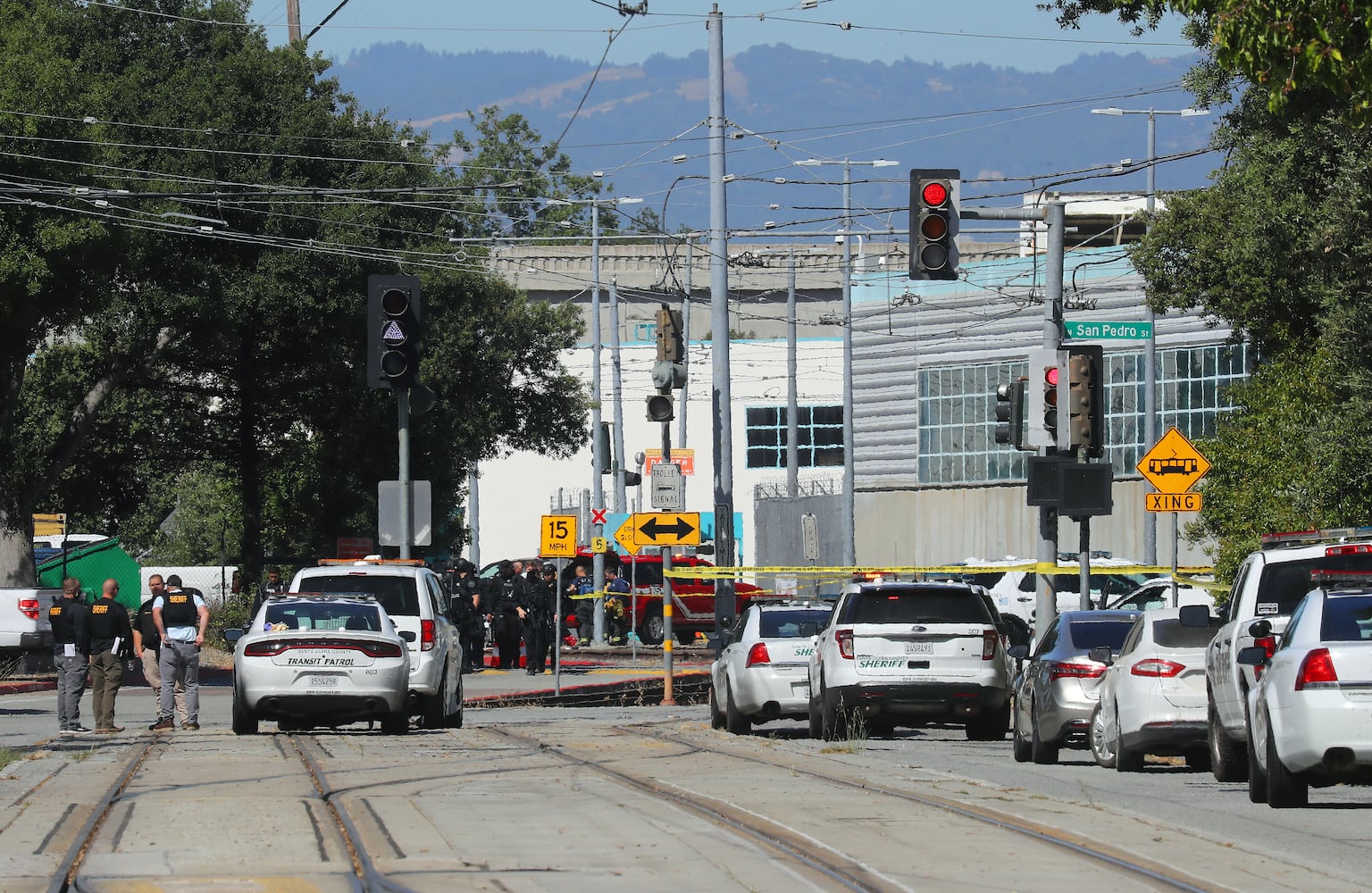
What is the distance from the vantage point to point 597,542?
44.6 metres

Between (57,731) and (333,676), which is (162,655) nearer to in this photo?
(57,731)

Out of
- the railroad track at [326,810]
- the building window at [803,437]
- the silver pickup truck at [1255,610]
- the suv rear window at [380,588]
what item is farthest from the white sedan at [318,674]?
the building window at [803,437]

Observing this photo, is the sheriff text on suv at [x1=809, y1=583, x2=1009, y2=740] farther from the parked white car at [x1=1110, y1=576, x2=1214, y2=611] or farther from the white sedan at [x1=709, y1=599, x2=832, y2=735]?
the parked white car at [x1=1110, y1=576, x2=1214, y2=611]

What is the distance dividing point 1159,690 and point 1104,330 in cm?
888

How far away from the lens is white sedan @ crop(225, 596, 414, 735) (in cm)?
2150

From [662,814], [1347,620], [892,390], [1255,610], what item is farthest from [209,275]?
[892,390]

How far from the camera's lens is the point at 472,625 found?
37.7 meters

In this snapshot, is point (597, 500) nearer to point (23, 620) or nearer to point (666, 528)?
point (23, 620)

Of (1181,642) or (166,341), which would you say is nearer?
(1181,642)

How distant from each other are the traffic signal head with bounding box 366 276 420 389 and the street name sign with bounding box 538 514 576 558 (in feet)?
32.0

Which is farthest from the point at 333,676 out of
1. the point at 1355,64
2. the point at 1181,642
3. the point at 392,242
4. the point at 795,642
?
the point at 392,242

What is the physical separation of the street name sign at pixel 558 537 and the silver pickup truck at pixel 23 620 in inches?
298

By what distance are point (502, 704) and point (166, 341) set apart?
592 inches

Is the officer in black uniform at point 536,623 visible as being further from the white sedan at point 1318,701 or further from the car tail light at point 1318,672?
the car tail light at point 1318,672
